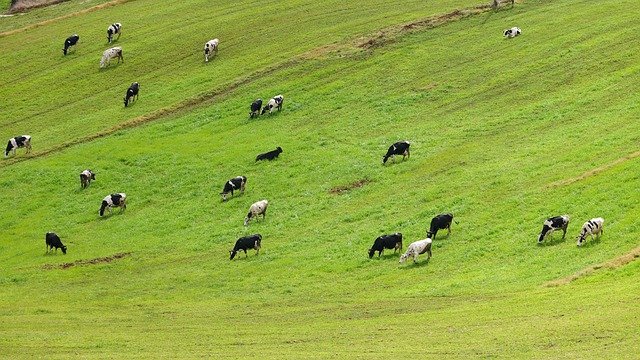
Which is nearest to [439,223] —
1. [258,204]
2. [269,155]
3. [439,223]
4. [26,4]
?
[439,223]

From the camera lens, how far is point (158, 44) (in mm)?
97938

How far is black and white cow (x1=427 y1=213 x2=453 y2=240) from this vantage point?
5894 cm

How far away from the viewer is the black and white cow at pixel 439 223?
193ft

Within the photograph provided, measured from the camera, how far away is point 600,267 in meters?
49.8

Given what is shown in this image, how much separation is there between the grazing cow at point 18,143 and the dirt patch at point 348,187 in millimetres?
23545

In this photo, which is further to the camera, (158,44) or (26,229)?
(158,44)

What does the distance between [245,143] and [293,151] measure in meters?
3.93

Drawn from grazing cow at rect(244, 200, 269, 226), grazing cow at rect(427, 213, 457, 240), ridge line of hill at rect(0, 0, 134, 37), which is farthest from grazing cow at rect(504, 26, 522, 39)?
ridge line of hill at rect(0, 0, 134, 37)

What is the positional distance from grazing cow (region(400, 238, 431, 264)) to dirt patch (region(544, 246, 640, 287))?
8.10 metres

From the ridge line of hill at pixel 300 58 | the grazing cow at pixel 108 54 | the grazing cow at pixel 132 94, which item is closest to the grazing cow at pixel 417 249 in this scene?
the ridge line of hill at pixel 300 58

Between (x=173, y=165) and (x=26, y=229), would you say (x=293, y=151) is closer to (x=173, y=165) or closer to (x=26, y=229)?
(x=173, y=165)

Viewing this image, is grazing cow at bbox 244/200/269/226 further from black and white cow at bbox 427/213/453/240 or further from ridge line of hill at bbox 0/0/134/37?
ridge line of hill at bbox 0/0/134/37

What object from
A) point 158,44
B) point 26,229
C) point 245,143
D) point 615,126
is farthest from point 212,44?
point 615,126

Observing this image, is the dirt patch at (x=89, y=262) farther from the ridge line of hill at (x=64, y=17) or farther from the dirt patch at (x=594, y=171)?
the ridge line of hill at (x=64, y=17)
